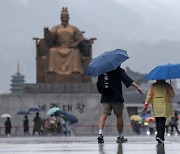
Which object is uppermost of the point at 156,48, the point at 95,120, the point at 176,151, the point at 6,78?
the point at 156,48

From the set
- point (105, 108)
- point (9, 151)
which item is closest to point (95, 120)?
point (105, 108)

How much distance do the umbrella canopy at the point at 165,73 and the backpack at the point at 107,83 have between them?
2.13 feet

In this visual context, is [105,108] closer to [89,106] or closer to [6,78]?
[89,106]

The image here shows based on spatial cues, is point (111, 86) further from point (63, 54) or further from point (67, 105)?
point (63, 54)

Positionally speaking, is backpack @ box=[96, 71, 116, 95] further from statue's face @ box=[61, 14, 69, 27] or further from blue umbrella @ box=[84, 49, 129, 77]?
statue's face @ box=[61, 14, 69, 27]

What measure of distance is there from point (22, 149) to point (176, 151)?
257 cm

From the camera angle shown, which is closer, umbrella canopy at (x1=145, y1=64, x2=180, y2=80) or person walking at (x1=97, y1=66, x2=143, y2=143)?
umbrella canopy at (x1=145, y1=64, x2=180, y2=80)

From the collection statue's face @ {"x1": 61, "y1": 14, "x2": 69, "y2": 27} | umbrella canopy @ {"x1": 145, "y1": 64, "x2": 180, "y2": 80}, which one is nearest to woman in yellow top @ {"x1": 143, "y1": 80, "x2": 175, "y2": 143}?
umbrella canopy @ {"x1": 145, "y1": 64, "x2": 180, "y2": 80}

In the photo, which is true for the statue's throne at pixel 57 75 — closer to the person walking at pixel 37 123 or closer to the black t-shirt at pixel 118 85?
the person walking at pixel 37 123

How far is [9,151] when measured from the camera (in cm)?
1523

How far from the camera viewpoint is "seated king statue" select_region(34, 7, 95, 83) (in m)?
40.5

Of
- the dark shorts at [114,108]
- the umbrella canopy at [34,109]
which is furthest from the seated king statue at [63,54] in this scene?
the dark shorts at [114,108]

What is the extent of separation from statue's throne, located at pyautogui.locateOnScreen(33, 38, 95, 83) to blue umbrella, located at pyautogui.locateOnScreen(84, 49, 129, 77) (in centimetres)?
2185

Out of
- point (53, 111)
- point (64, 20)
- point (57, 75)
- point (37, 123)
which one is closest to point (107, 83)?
point (53, 111)
